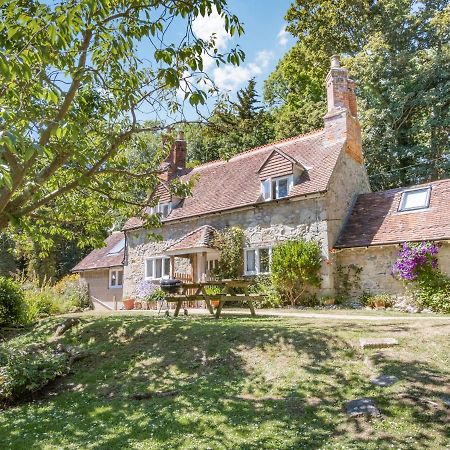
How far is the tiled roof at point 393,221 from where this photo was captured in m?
15.7

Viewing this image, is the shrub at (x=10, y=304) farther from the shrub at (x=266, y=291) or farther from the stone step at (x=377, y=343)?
the stone step at (x=377, y=343)

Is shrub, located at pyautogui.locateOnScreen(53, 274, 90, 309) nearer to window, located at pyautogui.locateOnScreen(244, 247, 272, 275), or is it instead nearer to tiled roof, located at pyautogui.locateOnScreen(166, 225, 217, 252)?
tiled roof, located at pyautogui.locateOnScreen(166, 225, 217, 252)

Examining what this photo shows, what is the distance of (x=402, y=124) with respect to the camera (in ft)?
93.2

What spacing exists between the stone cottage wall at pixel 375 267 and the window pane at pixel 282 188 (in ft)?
12.0

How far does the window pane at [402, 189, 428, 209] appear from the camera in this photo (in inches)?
685

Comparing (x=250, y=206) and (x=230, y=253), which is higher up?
(x=250, y=206)

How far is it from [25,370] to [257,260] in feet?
40.1

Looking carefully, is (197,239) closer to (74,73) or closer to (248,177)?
(248,177)

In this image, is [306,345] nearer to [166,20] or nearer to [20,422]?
[20,422]

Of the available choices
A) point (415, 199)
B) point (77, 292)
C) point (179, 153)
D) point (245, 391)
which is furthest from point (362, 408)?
point (179, 153)

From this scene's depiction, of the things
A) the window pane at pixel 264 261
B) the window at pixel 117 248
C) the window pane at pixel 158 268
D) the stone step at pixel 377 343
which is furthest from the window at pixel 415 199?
the window at pixel 117 248

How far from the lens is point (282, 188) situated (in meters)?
19.2

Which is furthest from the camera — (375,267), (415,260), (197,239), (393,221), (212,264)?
(212,264)

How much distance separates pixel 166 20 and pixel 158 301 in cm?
1662
